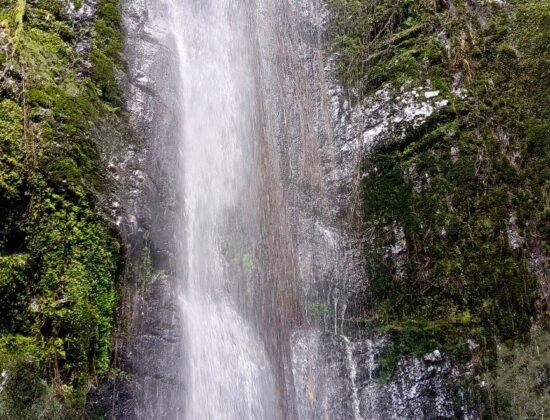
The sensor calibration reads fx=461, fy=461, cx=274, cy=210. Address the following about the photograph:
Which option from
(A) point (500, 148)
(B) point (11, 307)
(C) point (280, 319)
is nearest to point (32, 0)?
(B) point (11, 307)

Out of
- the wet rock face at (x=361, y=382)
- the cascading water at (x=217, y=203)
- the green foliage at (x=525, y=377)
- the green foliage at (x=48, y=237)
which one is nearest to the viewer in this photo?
the green foliage at (x=48, y=237)

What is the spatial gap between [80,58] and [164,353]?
3.44 m

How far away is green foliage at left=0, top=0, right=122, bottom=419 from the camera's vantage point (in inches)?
138

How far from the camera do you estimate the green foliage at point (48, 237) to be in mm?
3510

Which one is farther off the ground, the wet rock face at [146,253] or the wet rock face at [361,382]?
the wet rock face at [146,253]

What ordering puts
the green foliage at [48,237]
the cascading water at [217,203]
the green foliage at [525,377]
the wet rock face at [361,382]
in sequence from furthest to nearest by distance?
the cascading water at [217,203] → the wet rock face at [361,382] → the green foliage at [525,377] → the green foliage at [48,237]

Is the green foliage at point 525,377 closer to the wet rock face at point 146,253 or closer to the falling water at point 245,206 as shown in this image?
the falling water at point 245,206

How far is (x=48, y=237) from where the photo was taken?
3928mm

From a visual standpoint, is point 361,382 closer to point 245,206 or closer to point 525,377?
point 525,377

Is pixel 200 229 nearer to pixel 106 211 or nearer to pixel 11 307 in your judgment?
pixel 106 211

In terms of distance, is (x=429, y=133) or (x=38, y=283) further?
(x=429, y=133)

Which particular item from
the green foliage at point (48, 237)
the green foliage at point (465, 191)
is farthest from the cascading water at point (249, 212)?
the green foliage at point (48, 237)

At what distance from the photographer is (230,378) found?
524cm

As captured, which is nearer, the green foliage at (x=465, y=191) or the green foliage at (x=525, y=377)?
the green foliage at (x=525, y=377)
